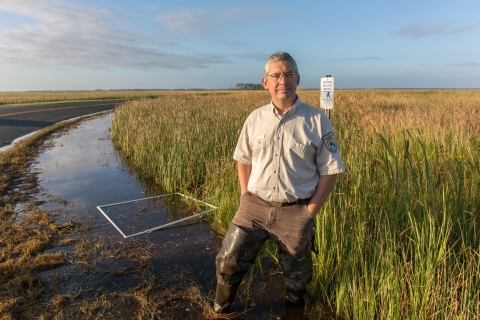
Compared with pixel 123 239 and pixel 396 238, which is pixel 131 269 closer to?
pixel 123 239

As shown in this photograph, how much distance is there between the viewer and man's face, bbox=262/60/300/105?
2.20 meters

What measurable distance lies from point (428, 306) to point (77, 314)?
265cm

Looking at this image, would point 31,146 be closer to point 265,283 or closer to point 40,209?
point 40,209

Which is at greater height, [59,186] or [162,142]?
[162,142]

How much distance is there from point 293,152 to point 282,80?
49cm

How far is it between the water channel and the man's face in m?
1.87

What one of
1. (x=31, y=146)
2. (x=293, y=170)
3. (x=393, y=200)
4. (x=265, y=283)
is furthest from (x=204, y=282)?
(x=31, y=146)

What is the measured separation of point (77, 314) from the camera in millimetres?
2773

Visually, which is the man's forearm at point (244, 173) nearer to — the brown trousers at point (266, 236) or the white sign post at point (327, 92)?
the brown trousers at point (266, 236)

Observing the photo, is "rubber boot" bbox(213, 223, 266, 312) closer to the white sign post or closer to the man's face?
the man's face

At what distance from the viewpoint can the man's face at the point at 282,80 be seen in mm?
2197

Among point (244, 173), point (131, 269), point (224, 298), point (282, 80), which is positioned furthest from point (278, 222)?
point (131, 269)

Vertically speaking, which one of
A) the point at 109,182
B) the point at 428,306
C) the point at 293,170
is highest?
the point at 293,170

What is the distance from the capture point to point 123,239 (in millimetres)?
4254
